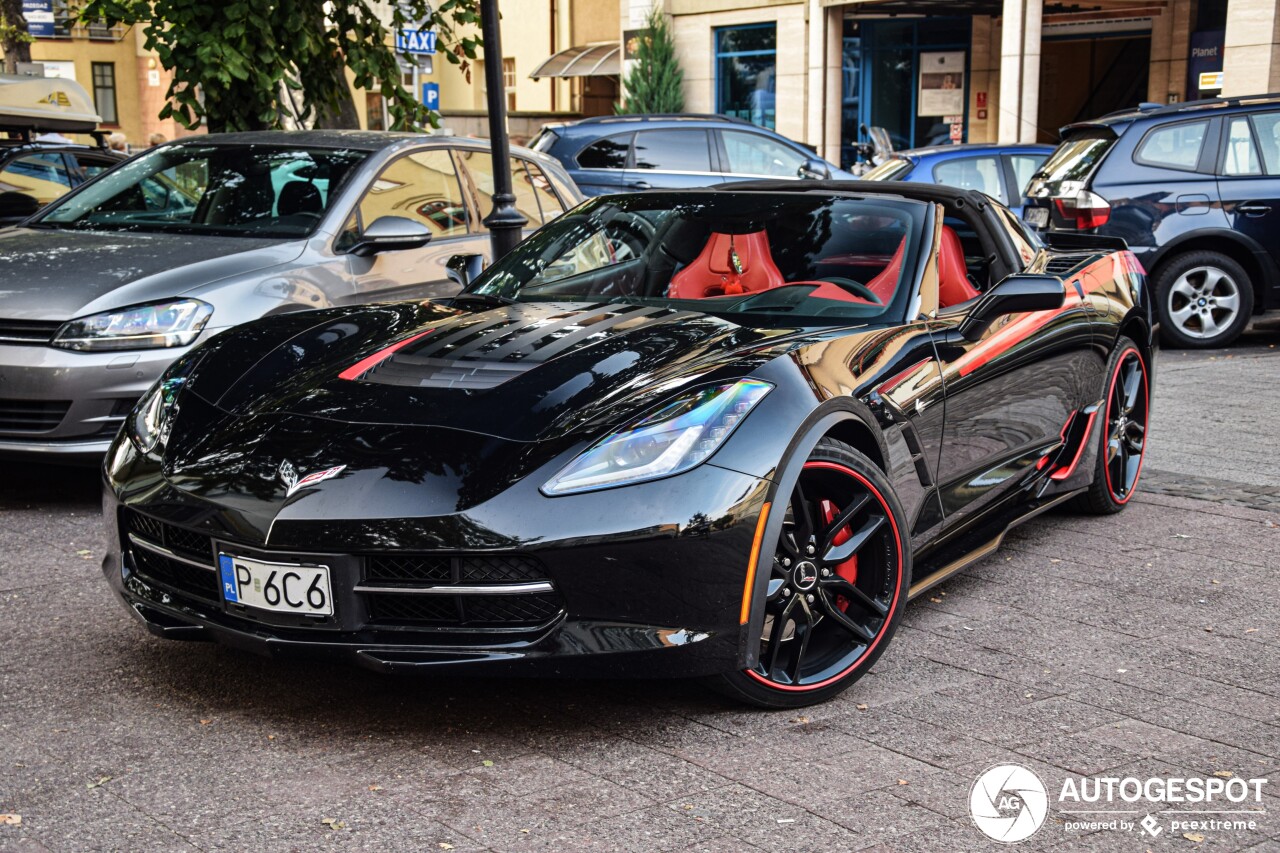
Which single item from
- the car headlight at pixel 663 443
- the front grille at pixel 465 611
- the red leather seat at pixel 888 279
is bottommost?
the front grille at pixel 465 611

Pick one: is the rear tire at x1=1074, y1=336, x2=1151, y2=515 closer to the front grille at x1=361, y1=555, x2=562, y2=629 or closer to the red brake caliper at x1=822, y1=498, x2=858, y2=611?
the red brake caliper at x1=822, y1=498, x2=858, y2=611

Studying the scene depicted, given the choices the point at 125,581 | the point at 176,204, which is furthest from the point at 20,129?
the point at 125,581

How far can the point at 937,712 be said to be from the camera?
3.89 m

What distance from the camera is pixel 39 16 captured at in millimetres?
23812

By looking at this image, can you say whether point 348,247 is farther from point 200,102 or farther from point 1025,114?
point 1025,114

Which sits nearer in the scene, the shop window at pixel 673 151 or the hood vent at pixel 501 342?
the hood vent at pixel 501 342

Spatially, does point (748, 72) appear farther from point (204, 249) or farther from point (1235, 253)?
point (204, 249)

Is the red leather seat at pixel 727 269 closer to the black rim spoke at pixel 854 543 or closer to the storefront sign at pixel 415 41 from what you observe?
the black rim spoke at pixel 854 543

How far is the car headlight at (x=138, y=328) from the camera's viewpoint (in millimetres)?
6016

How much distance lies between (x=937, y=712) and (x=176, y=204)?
16.4 ft

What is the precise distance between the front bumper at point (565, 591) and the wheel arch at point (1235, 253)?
8608 mm

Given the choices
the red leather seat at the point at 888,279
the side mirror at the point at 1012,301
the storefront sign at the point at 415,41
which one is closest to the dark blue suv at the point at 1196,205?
the storefront sign at the point at 415,41

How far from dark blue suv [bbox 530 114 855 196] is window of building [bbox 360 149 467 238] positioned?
601 cm

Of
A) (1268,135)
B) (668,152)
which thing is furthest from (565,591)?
(668,152)
